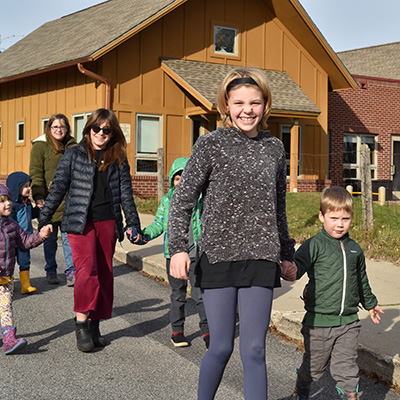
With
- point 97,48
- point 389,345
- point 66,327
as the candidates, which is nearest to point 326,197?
point 389,345

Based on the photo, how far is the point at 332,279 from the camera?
12.8 ft

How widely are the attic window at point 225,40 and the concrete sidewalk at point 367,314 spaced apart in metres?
12.3

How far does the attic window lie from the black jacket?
15.9 metres

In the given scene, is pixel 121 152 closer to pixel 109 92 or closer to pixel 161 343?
pixel 161 343

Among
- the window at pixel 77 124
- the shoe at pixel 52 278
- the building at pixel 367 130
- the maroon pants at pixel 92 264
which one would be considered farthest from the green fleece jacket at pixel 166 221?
the building at pixel 367 130

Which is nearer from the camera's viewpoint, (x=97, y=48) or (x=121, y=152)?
(x=121, y=152)

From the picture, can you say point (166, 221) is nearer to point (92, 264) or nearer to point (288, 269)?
point (92, 264)

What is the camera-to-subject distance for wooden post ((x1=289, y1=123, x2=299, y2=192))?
19922 mm

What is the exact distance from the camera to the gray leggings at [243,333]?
3264 mm

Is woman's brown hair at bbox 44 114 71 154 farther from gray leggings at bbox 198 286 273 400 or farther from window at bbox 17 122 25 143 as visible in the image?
window at bbox 17 122 25 143

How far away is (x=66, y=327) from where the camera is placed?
6.02 meters

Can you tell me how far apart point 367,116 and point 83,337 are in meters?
20.4

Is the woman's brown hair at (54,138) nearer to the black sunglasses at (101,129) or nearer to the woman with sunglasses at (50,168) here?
the woman with sunglasses at (50,168)

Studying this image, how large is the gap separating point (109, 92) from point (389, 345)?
48.3 feet
